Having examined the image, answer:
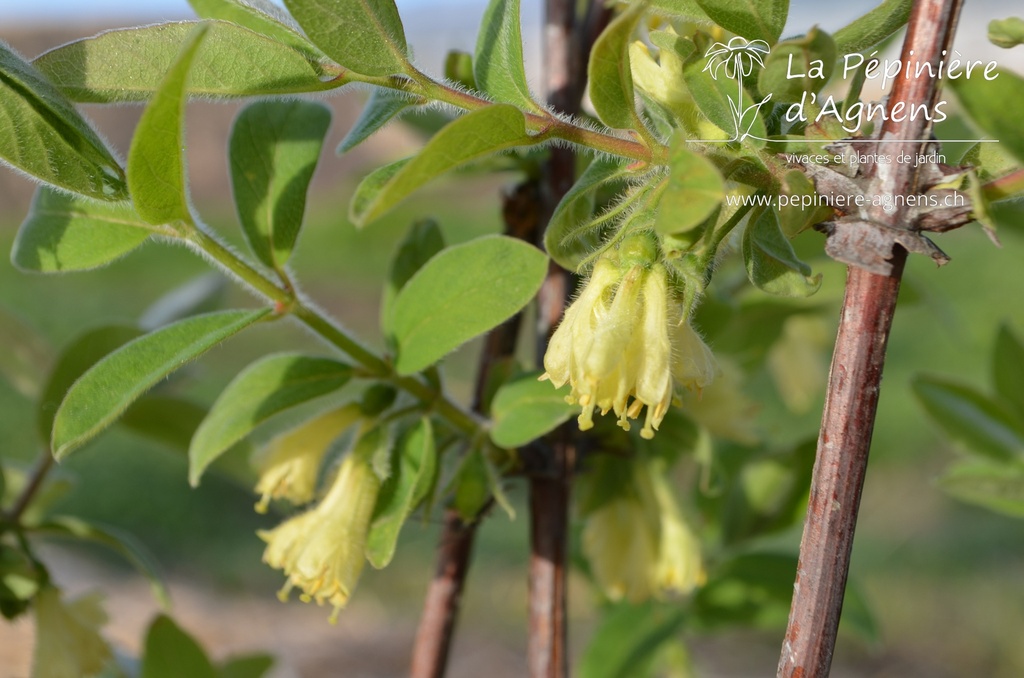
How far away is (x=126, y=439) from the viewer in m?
3.77

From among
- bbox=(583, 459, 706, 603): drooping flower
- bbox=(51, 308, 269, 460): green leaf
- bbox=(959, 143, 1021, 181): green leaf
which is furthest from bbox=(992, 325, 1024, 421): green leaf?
bbox=(51, 308, 269, 460): green leaf

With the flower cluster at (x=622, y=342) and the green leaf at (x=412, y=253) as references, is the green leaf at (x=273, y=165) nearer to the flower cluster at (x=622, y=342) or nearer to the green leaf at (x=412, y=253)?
the green leaf at (x=412, y=253)

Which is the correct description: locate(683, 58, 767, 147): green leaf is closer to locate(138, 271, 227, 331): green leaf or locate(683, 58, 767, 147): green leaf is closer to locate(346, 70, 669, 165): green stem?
locate(346, 70, 669, 165): green stem

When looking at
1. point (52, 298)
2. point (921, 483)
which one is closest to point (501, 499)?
point (921, 483)

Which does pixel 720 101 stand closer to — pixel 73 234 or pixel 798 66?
pixel 798 66

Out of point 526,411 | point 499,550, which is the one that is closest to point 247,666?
point 526,411

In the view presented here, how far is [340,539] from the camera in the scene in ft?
1.97

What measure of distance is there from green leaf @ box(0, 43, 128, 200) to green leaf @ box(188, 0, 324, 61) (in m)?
0.09

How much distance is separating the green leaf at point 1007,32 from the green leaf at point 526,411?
0.92 ft

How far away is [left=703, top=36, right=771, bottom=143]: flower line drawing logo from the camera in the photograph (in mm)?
446

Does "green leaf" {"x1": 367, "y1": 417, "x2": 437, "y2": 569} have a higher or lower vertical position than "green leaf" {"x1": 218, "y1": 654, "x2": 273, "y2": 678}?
higher

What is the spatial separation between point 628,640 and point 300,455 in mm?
432

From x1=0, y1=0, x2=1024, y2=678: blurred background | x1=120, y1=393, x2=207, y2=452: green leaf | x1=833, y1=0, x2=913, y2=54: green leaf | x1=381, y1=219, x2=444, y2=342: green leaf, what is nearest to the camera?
x1=833, y1=0, x2=913, y2=54: green leaf

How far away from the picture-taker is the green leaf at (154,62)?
47cm
